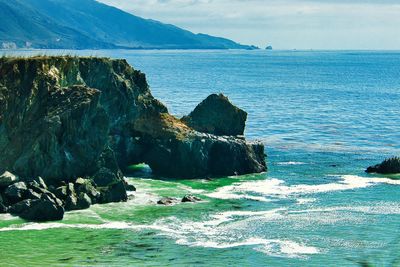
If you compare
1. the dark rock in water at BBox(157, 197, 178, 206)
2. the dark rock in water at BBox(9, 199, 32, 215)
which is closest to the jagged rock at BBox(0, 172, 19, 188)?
the dark rock in water at BBox(9, 199, 32, 215)

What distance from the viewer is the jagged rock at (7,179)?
255 ft

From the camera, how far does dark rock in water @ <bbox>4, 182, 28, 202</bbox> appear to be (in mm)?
76250

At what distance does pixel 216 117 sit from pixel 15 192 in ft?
132

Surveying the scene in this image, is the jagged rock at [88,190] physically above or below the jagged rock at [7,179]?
below

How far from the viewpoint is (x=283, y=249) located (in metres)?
65.1

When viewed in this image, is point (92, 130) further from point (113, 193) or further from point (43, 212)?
point (43, 212)

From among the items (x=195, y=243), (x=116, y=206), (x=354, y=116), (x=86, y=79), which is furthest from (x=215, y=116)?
(x=354, y=116)

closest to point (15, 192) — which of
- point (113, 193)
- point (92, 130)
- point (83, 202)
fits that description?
point (83, 202)

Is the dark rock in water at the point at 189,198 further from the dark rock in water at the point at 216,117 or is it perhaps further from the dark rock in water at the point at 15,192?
the dark rock in water at the point at 216,117

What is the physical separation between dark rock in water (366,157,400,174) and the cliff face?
15.2 m

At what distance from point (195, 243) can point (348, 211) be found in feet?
69.1

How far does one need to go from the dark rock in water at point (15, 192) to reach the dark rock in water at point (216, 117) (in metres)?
36.8

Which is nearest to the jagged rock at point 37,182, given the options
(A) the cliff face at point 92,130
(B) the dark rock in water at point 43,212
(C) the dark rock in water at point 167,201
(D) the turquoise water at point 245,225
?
(A) the cliff face at point 92,130

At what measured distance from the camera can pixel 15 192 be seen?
250ft
